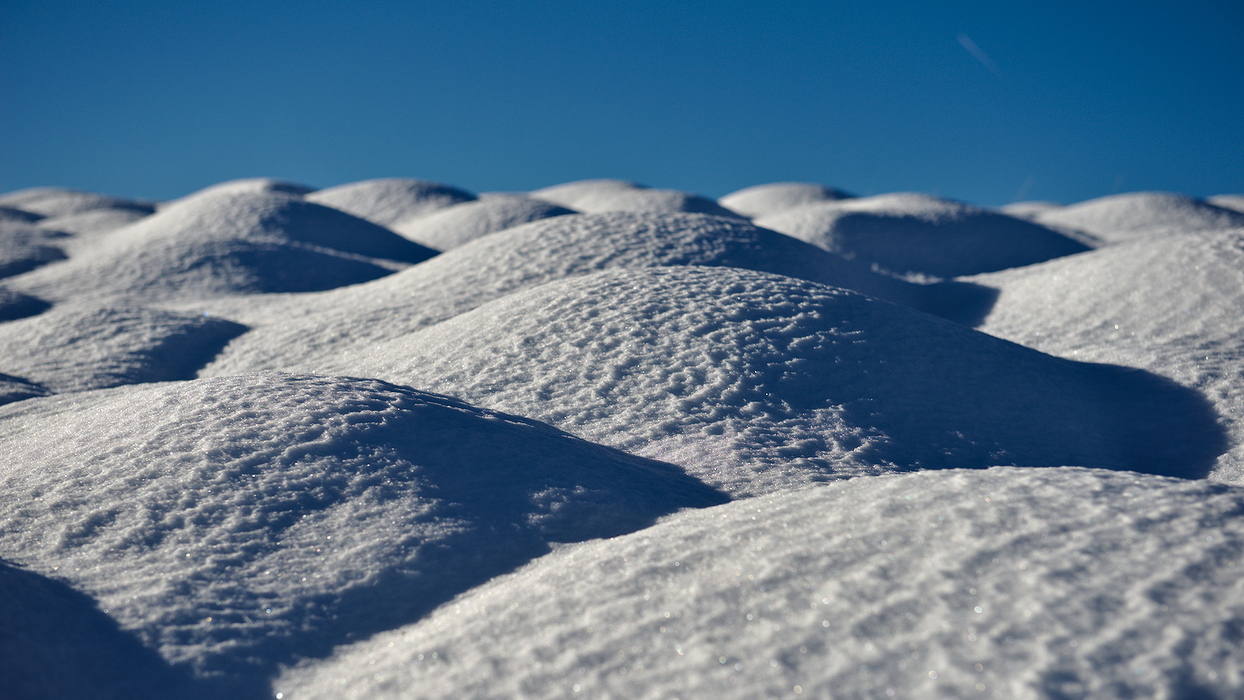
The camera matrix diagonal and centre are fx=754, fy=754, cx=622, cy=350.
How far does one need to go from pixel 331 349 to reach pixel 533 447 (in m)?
2.11

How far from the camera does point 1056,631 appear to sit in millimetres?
1263

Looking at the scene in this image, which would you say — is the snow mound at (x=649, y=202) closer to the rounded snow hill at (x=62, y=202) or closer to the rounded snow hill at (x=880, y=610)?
the rounded snow hill at (x=62, y=202)

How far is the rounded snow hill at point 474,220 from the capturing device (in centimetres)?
959

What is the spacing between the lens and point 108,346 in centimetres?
420

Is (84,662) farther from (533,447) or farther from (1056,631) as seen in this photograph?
(1056,631)

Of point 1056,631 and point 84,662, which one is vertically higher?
point 1056,631

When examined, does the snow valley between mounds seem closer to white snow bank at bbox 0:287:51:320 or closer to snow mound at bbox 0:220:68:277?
white snow bank at bbox 0:287:51:320

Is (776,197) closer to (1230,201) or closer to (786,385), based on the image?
(1230,201)

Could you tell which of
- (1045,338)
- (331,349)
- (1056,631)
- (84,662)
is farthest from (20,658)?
(1045,338)

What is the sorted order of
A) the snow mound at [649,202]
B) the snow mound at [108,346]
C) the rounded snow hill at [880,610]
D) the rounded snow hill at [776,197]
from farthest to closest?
the rounded snow hill at [776,197]
the snow mound at [649,202]
the snow mound at [108,346]
the rounded snow hill at [880,610]

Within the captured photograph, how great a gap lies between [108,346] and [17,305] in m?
2.15

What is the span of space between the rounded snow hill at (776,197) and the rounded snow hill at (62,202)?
10858mm

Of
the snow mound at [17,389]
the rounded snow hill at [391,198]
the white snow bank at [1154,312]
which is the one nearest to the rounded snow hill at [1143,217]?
the white snow bank at [1154,312]

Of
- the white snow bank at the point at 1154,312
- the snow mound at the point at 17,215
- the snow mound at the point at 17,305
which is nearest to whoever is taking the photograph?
the white snow bank at the point at 1154,312
